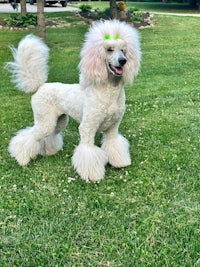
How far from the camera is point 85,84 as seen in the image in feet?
15.8

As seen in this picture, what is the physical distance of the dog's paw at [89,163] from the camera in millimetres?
4840

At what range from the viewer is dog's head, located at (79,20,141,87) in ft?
14.8

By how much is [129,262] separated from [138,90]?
6251mm

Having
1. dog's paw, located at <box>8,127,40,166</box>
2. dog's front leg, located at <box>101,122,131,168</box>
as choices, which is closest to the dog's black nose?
dog's front leg, located at <box>101,122,131,168</box>

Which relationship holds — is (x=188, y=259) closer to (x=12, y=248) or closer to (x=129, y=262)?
(x=129, y=262)

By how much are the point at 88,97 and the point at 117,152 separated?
780mm

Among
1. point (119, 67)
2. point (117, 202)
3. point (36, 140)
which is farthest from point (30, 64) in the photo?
point (117, 202)

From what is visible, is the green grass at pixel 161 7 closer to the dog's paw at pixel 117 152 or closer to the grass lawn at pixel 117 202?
the grass lawn at pixel 117 202

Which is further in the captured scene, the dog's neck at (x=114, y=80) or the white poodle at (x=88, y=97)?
the dog's neck at (x=114, y=80)

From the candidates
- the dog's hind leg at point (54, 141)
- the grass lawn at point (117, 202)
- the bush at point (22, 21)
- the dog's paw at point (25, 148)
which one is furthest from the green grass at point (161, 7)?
the dog's paw at point (25, 148)

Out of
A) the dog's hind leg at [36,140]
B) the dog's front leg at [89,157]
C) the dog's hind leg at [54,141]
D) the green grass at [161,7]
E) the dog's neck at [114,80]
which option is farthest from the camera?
the green grass at [161,7]

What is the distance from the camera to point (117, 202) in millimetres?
4422

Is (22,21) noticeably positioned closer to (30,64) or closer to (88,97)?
(30,64)

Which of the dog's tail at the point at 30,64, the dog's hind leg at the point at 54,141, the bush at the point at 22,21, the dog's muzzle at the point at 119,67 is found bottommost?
the bush at the point at 22,21
